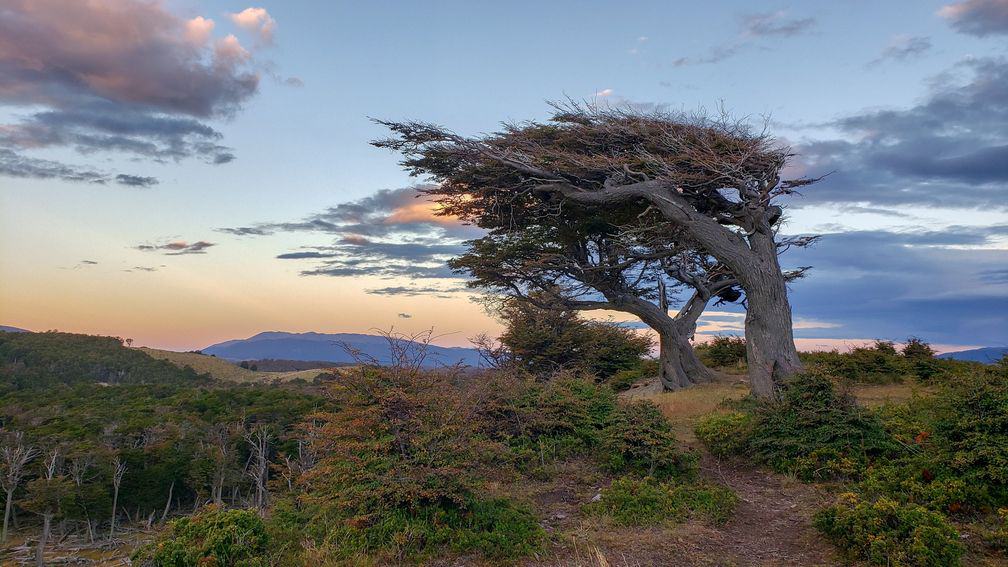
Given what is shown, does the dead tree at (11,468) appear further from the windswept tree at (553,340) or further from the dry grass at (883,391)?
the dry grass at (883,391)

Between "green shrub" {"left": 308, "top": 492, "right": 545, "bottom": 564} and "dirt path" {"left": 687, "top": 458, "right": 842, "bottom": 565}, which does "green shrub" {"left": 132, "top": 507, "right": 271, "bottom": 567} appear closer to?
"green shrub" {"left": 308, "top": 492, "right": 545, "bottom": 564}

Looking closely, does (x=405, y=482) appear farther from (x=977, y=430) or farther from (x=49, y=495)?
(x=49, y=495)

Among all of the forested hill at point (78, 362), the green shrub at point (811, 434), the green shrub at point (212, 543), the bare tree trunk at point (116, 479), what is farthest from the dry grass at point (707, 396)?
the forested hill at point (78, 362)

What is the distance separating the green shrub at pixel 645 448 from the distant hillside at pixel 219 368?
85081 millimetres

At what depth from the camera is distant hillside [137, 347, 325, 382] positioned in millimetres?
92231

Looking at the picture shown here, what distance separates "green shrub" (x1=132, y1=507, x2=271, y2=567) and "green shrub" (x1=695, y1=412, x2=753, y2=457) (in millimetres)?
8582

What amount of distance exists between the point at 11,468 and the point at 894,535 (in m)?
38.9

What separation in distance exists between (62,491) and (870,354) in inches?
1502

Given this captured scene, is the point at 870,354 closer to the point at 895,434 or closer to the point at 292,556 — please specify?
the point at 895,434

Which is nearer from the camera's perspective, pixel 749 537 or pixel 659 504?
pixel 749 537

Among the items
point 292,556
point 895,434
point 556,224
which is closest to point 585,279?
point 556,224

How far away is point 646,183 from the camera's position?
57.8 feet

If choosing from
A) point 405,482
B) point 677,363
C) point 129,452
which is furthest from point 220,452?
point 405,482

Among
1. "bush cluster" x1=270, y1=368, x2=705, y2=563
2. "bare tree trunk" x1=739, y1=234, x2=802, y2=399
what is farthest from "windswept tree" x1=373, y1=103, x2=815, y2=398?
"bush cluster" x1=270, y1=368, x2=705, y2=563
